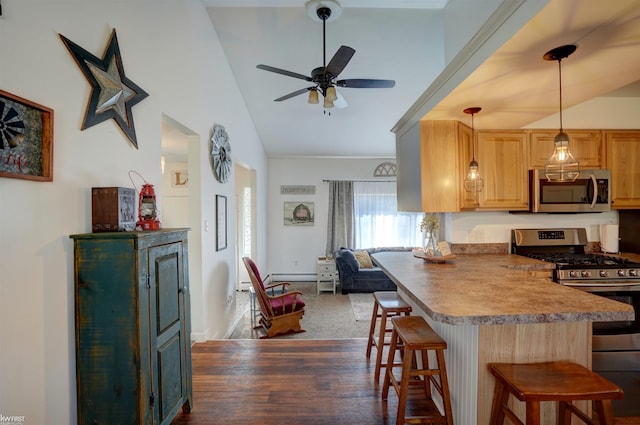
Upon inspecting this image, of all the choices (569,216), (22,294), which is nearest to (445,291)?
(22,294)

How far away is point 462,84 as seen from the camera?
1932 mm

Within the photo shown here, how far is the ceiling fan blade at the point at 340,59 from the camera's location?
2.26 meters

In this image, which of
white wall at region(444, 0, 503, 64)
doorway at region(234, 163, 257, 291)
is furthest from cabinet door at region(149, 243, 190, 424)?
doorway at region(234, 163, 257, 291)

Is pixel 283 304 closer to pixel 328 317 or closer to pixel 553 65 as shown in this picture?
pixel 328 317

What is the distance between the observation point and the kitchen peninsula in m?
1.28

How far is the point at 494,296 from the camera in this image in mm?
1541

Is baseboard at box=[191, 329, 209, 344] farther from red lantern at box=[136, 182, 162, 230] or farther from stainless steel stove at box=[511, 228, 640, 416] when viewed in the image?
stainless steel stove at box=[511, 228, 640, 416]

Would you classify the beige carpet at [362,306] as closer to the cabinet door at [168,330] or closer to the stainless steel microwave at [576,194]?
the stainless steel microwave at [576,194]

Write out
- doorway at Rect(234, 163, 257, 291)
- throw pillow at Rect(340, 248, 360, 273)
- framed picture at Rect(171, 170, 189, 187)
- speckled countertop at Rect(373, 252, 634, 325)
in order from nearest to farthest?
speckled countertop at Rect(373, 252, 634, 325), throw pillow at Rect(340, 248, 360, 273), framed picture at Rect(171, 170, 189, 187), doorway at Rect(234, 163, 257, 291)

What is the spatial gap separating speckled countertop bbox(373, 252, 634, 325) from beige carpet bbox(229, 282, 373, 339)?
73.7 inches

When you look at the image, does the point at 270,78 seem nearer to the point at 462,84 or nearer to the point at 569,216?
the point at 462,84

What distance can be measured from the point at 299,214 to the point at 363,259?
1.75m

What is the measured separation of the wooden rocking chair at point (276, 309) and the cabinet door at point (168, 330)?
1.72 meters

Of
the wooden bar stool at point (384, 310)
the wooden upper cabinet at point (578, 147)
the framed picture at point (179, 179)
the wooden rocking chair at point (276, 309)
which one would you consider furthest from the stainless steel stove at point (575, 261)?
the framed picture at point (179, 179)
